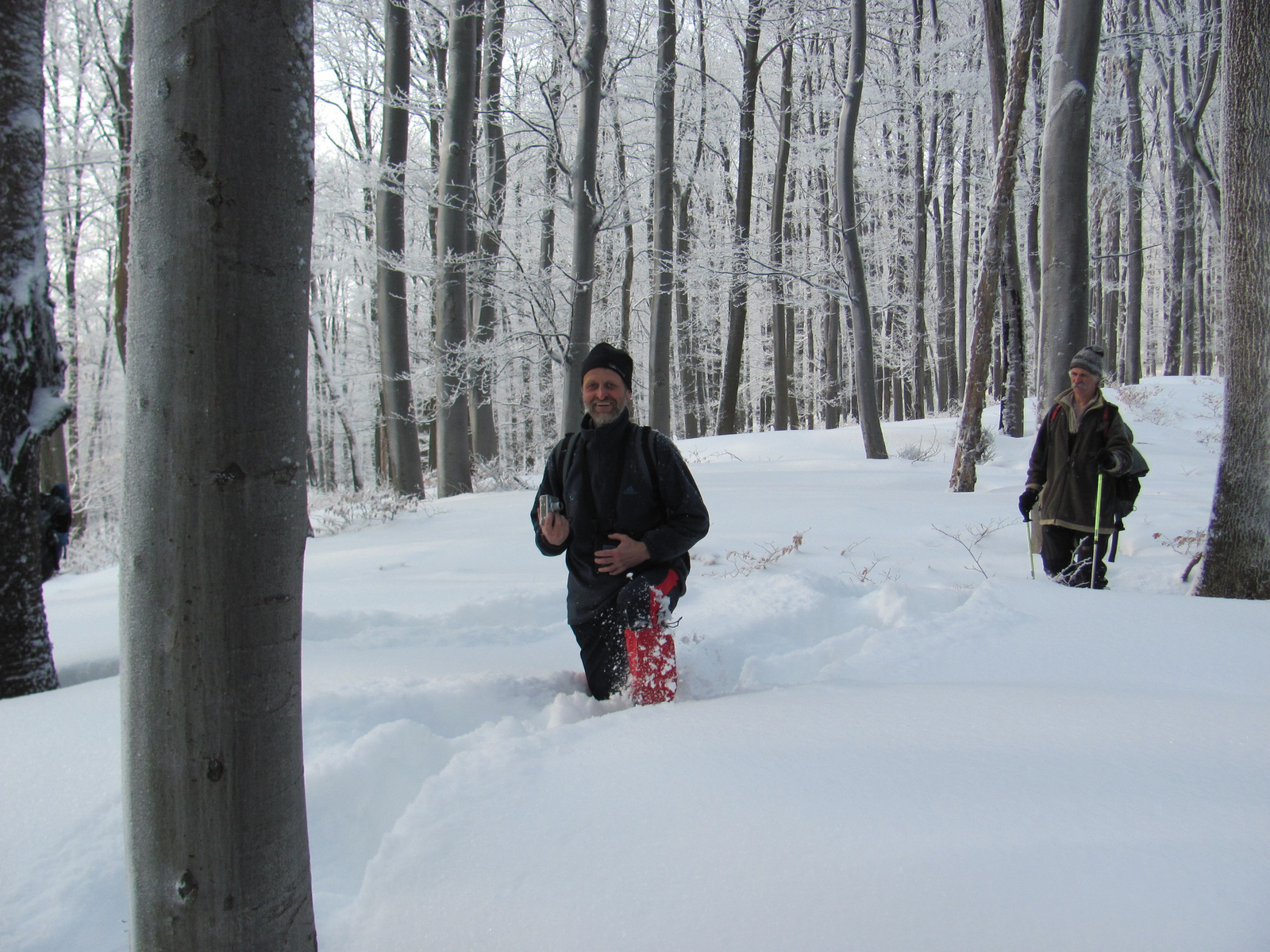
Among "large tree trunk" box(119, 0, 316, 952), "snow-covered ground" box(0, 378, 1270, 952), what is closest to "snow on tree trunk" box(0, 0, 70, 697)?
"snow-covered ground" box(0, 378, 1270, 952)

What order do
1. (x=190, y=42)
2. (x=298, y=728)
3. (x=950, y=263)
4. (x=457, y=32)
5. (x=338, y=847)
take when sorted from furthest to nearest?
(x=950, y=263), (x=457, y=32), (x=338, y=847), (x=298, y=728), (x=190, y=42)

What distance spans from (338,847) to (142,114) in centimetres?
170

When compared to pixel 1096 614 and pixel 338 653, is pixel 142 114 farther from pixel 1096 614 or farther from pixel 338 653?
pixel 1096 614

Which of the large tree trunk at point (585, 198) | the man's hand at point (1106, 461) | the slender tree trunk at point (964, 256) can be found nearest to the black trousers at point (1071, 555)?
the man's hand at point (1106, 461)

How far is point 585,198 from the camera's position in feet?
30.5

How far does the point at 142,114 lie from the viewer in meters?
1.10

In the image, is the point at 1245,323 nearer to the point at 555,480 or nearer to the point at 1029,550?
the point at 1029,550

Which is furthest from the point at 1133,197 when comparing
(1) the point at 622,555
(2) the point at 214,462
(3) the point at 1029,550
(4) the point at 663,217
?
(2) the point at 214,462

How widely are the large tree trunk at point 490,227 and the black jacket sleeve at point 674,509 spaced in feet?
22.7

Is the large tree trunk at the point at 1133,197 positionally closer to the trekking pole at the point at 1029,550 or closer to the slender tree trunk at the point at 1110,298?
the slender tree trunk at the point at 1110,298

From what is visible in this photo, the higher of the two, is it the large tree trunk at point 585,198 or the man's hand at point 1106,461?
the large tree trunk at point 585,198

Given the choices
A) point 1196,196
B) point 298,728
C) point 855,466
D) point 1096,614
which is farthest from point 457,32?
point 1196,196

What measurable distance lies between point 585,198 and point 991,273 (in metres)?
4.91

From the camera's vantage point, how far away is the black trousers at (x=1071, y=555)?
4.93 meters
